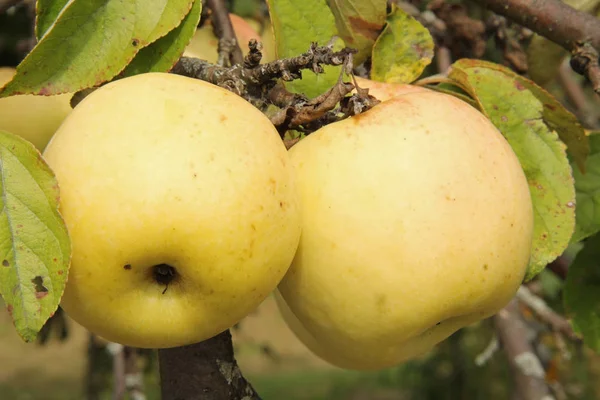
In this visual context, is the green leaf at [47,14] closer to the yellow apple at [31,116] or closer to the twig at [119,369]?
the yellow apple at [31,116]

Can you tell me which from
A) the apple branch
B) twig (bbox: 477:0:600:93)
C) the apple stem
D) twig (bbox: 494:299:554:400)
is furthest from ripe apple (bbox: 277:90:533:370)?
twig (bbox: 494:299:554:400)

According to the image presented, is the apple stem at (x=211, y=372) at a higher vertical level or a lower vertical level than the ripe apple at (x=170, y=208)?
lower

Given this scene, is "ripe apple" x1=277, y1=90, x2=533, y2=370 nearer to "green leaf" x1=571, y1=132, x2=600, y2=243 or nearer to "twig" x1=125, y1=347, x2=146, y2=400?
"green leaf" x1=571, y1=132, x2=600, y2=243

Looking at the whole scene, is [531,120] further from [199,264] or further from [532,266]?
[199,264]

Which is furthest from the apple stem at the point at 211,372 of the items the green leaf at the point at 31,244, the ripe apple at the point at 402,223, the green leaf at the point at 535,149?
the green leaf at the point at 535,149

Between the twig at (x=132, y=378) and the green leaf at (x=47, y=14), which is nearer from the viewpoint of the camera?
the green leaf at (x=47, y=14)

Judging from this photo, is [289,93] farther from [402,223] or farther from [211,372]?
[211,372]

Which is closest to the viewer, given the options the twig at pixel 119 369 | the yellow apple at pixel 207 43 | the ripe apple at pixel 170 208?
the ripe apple at pixel 170 208
